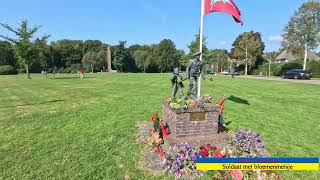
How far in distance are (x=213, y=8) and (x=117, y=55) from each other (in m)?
75.3

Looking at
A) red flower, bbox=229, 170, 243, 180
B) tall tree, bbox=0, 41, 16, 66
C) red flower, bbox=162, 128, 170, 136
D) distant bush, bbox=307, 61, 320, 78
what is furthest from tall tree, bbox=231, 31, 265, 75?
red flower, bbox=229, 170, 243, 180

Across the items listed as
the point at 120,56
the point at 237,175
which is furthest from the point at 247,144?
the point at 120,56

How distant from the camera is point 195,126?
7.30m

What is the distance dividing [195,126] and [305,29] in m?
51.5

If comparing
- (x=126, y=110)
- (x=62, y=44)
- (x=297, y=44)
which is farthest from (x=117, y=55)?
(x=126, y=110)

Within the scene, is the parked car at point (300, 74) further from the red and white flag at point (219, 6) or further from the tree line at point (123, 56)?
the red and white flag at point (219, 6)

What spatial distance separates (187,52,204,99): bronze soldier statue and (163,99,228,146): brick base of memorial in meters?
0.94

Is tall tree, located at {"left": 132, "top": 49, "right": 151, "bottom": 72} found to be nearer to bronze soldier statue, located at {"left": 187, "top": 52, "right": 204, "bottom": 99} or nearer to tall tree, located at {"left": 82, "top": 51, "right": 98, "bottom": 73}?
tall tree, located at {"left": 82, "top": 51, "right": 98, "bottom": 73}

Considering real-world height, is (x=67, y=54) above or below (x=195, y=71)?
above

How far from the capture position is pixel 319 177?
5953 mm

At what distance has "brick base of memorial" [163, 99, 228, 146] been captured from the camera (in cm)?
708

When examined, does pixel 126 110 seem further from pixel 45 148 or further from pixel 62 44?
pixel 62 44

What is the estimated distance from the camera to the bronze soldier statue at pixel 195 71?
7984 millimetres

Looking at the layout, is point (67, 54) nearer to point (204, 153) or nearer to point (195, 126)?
point (195, 126)
